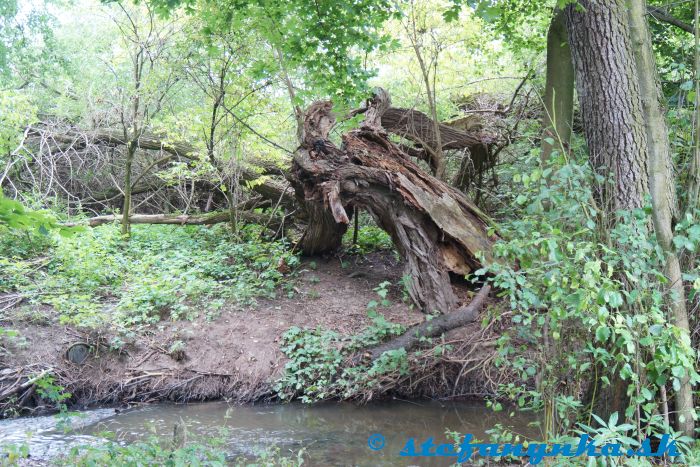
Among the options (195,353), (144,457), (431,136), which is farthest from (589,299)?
(431,136)

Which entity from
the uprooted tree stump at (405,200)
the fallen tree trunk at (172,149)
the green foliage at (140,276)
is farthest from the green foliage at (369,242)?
the uprooted tree stump at (405,200)

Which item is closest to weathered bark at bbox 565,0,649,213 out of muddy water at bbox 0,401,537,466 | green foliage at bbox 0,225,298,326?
muddy water at bbox 0,401,537,466

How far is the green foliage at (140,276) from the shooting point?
24.9 ft

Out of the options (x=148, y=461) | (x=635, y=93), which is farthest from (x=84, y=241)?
(x=635, y=93)

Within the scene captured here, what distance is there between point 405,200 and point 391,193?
0.25 meters

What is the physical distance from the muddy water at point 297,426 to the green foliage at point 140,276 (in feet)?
4.51

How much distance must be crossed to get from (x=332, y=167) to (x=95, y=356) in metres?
3.75

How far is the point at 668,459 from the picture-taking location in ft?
11.5

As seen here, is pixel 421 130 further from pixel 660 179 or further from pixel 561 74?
pixel 660 179

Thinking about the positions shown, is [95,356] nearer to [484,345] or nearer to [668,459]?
[484,345]

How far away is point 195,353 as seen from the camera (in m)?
7.30

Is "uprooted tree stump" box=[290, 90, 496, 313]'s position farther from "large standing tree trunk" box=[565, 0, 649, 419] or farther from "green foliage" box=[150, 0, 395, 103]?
"large standing tree trunk" box=[565, 0, 649, 419]

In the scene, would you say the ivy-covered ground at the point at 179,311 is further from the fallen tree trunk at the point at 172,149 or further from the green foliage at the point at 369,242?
the fallen tree trunk at the point at 172,149
